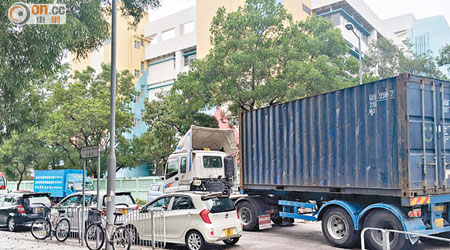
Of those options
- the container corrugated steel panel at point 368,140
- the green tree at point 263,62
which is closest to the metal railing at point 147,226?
the container corrugated steel panel at point 368,140

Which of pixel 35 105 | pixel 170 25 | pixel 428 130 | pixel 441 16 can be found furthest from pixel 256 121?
pixel 441 16

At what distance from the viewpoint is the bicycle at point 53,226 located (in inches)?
496

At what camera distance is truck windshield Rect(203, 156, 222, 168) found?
56.0ft

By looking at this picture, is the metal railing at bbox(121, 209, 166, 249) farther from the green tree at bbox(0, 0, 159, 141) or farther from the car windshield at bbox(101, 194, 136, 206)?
the green tree at bbox(0, 0, 159, 141)

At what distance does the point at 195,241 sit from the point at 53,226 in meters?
4.98

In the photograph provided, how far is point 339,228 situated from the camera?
36.0 feet

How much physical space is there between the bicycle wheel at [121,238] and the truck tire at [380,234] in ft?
18.2

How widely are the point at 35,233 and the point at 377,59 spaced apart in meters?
32.2

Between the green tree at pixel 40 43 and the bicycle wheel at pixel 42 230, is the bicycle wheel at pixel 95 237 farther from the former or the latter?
the green tree at pixel 40 43

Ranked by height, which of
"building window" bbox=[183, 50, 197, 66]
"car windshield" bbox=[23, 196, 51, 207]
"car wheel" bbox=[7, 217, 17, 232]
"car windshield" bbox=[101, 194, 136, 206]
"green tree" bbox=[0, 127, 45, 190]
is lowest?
"car wheel" bbox=[7, 217, 17, 232]

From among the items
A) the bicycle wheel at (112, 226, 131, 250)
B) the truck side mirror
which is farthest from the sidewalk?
the truck side mirror

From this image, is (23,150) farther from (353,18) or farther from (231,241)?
(353,18)

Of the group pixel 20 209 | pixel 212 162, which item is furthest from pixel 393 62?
pixel 20 209

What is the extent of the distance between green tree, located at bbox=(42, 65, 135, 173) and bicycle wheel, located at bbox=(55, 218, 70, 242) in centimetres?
1389
